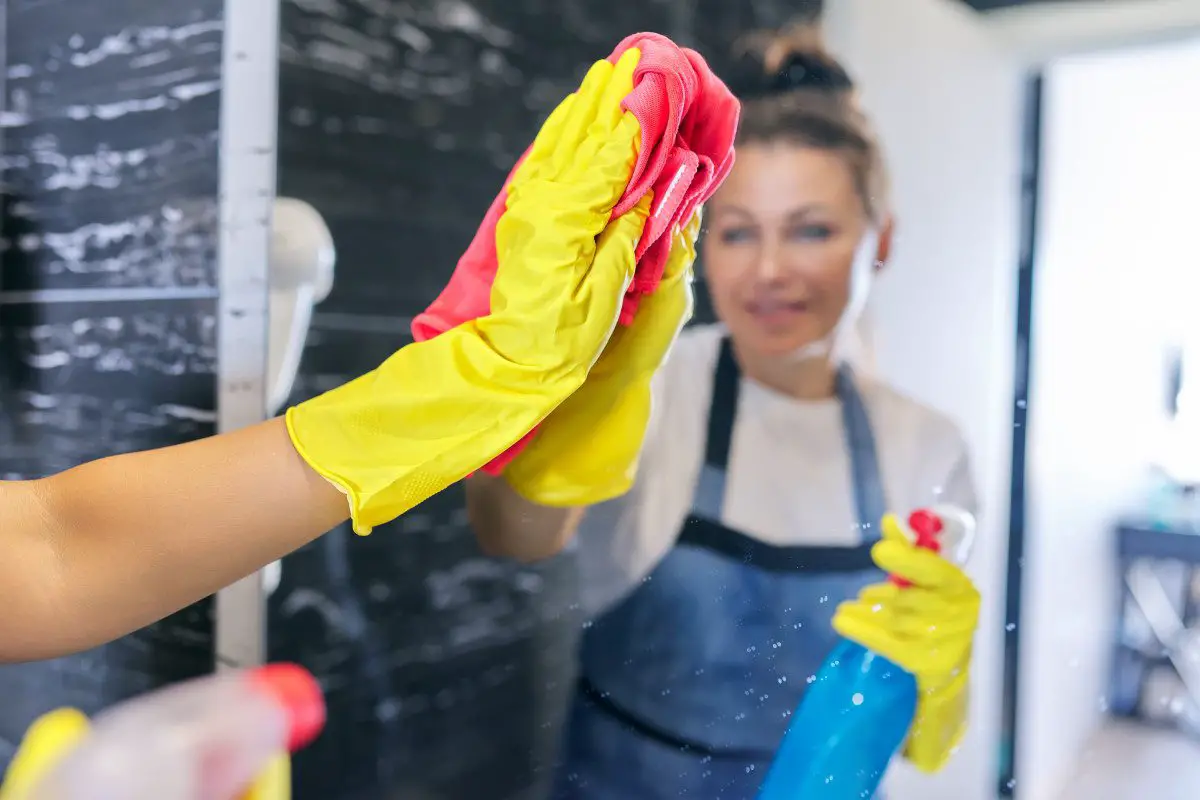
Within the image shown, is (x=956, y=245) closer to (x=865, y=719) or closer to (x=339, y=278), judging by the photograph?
(x=865, y=719)

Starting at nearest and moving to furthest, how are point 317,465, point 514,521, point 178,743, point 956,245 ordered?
point 178,743 < point 317,465 < point 956,245 < point 514,521

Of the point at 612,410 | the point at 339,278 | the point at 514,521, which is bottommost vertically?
the point at 514,521

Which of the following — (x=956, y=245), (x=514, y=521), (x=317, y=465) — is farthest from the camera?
(x=514, y=521)

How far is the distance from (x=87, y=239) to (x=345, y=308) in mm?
324

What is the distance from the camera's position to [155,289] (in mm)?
978

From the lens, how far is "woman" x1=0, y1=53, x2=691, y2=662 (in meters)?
0.63

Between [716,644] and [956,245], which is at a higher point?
[956,245]

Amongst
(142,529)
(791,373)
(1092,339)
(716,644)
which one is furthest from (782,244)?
(142,529)

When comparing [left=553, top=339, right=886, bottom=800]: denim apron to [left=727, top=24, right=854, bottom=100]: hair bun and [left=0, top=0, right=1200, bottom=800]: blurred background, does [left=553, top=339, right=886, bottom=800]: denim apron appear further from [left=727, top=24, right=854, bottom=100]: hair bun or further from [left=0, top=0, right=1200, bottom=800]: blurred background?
[left=727, top=24, right=854, bottom=100]: hair bun

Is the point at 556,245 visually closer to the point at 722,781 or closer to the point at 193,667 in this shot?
the point at 722,781

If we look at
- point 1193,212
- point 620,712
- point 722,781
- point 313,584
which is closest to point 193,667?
point 313,584

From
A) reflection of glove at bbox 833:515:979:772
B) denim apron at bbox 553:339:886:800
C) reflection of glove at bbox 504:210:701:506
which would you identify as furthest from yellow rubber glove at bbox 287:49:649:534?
reflection of glove at bbox 833:515:979:772

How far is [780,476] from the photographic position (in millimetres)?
803

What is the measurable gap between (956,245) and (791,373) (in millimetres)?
164
